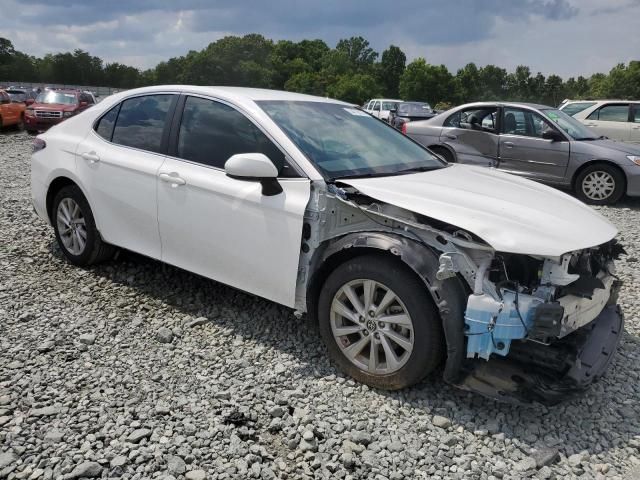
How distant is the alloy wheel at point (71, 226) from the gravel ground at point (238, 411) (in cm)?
70

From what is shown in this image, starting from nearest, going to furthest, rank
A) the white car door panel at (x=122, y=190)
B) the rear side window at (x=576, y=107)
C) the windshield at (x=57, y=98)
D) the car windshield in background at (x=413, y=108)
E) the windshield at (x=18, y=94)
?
the white car door panel at (x=122, y=190) < the rear side window at (x=576, y=107) < the windshield at (x=57, y=98) < the windshield at (x=18, y=94) < the car windshield in background at (x=413, y=108)

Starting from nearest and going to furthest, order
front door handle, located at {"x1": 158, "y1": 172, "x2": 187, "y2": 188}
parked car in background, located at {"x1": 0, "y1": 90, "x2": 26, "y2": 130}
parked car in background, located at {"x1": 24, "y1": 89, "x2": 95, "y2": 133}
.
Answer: front door handle, located at {"x1": 158, "y1": 172, "x2": 187, "y2": 188}
parked car in background, located at {"x1": 24, "y1": 89, "x2": 95, "y2": 133}
parked car in background, located at {"x1": 0, "y1": 90, "x2": 26, "y2": 130}

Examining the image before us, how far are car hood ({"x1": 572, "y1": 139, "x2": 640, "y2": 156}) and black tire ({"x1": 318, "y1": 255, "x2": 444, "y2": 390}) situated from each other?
281 inches

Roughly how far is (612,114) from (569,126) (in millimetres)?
4111

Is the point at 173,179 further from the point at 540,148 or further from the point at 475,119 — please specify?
the point at 475,119

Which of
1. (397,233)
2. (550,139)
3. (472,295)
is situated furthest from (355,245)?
(550,139)

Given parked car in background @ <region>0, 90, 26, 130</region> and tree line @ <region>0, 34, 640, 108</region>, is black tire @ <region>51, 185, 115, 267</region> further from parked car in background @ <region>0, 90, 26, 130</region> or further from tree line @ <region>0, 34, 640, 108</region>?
tree line @ <region>0, 34, 640, 108</region>

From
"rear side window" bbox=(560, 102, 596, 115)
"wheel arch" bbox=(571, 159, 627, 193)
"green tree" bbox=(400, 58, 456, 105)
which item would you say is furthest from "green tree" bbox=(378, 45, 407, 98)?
"wheel arch" bbox=(571, 159, 627, 193)

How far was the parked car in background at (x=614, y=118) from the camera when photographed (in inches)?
479

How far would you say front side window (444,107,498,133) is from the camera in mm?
9555

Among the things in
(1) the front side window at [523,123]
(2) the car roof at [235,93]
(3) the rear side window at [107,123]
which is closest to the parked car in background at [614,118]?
(1) the front side window at [523,123]

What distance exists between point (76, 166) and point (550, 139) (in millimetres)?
7413

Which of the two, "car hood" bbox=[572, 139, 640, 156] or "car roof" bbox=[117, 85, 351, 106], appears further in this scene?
Result: "car hood" bbox=[572, 139, 640, 156]

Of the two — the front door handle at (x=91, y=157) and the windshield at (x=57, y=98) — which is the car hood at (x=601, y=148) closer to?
the front door handle at (x=91, y=157)
